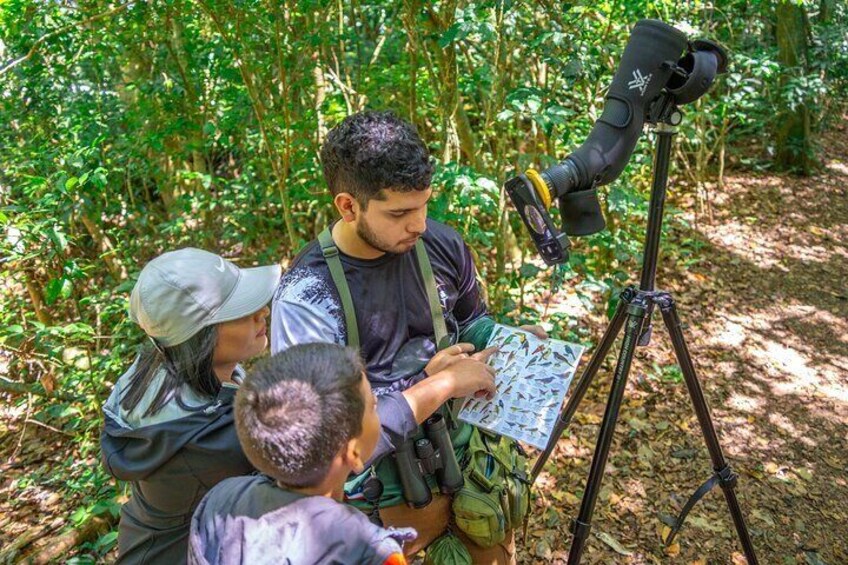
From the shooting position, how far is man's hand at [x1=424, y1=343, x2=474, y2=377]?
5.84 feet

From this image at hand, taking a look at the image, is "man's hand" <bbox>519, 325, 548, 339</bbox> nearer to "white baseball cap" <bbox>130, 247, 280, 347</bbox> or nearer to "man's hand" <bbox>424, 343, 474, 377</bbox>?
"man's hand" <bbox>424, 343, 474, 377</bbox>

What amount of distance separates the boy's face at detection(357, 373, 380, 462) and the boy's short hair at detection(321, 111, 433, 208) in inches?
24.9

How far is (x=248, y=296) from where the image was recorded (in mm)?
1621

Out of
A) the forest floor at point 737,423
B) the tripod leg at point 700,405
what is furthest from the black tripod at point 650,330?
the forest floor at point 737,423

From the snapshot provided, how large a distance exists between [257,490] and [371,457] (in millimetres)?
335

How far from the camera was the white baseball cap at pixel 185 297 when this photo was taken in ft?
4.96

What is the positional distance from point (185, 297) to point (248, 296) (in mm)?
163

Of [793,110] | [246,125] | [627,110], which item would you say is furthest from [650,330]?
[793,110]

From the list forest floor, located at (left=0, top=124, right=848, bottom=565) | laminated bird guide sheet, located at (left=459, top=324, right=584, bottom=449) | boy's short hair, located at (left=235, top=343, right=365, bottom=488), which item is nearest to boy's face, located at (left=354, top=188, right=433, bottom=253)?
laminated bird guide sheet, located at (left=459, top=324, right=584, bottom=449)

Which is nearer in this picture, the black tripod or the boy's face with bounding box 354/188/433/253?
the boy's face with bounding box 354/188/433/253

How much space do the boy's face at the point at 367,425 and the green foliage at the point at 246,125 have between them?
127 cm

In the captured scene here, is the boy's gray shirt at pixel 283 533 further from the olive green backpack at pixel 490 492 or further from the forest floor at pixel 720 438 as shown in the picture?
the forest floor at pixel 720 438

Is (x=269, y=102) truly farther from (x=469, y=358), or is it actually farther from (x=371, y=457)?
(x=371, y=457)

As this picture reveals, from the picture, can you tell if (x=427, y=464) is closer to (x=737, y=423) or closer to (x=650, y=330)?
(x=650, y=330)
